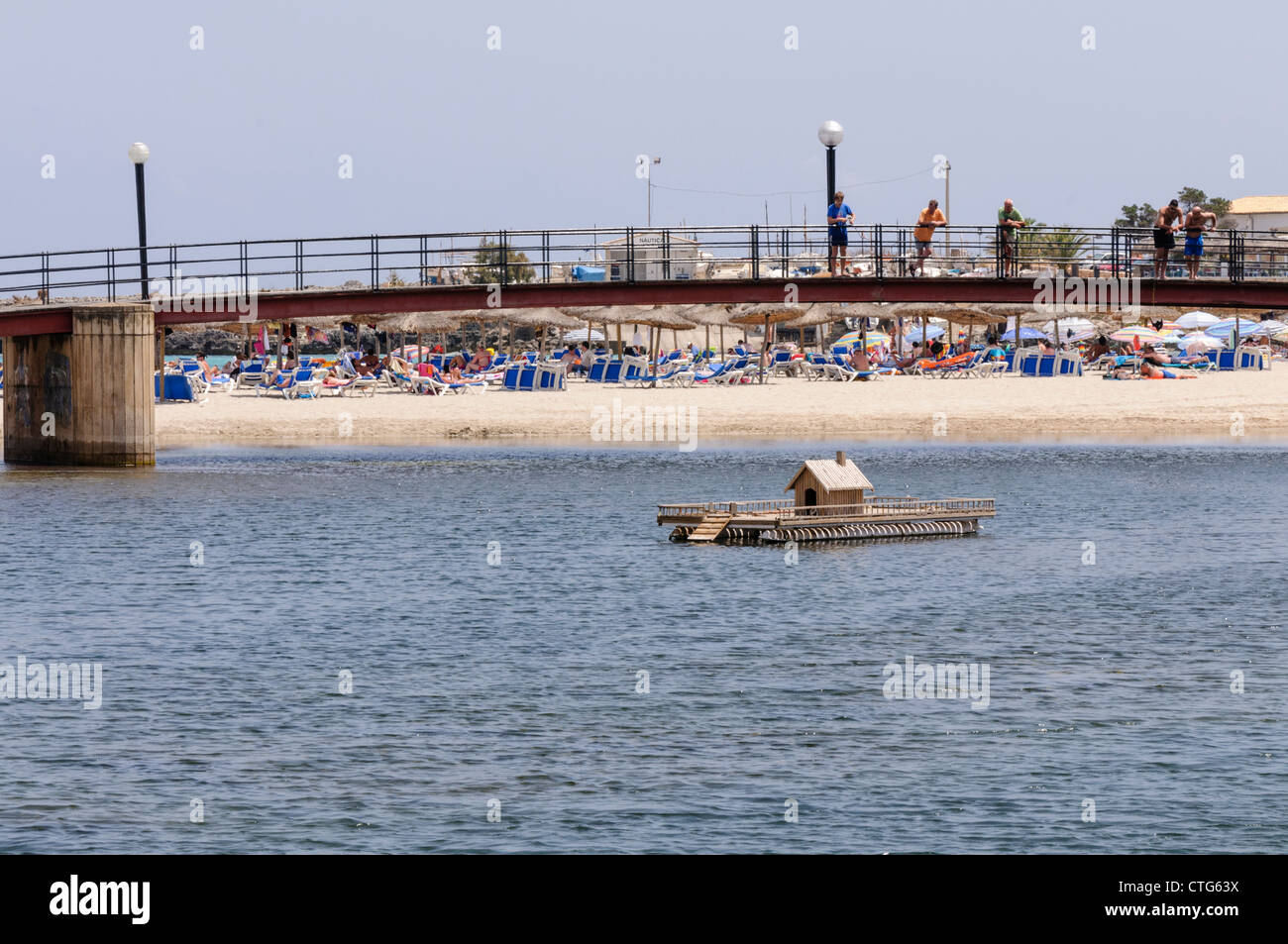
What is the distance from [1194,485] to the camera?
148 ft

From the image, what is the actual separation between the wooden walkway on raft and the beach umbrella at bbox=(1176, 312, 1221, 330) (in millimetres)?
60657

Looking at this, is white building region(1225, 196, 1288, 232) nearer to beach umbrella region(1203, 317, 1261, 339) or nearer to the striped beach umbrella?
the striped beach umbrella

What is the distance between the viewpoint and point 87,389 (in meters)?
44.2

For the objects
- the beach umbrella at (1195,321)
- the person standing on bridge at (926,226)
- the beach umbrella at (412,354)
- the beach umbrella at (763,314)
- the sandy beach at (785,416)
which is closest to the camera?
the person standing on bridge at (926,226)

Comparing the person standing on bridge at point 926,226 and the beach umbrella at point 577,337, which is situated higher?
the person standing on bridge at point 926,226

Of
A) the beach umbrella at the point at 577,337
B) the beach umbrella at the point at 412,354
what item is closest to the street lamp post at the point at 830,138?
the beach umbrella at the point at 412,354

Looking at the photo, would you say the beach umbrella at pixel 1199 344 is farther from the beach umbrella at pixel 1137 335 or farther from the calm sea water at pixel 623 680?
the calm sea water at pixel 623 680

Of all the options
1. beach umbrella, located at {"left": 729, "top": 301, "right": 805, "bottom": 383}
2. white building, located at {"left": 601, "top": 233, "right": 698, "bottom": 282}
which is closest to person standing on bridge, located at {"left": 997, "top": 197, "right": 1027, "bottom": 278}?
white building, located at {"left": 601, "top": 233, "right": 698, "bottom": 282}

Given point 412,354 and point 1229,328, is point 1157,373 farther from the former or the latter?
point 412,354

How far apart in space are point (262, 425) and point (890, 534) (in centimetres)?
3080

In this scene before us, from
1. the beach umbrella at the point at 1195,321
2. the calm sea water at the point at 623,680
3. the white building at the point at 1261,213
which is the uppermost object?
the white building at the point at 1261,213

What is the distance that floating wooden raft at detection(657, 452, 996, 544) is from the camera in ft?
111

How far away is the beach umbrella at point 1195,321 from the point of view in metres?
93.2

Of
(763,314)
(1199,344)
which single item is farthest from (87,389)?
(1199,344)
